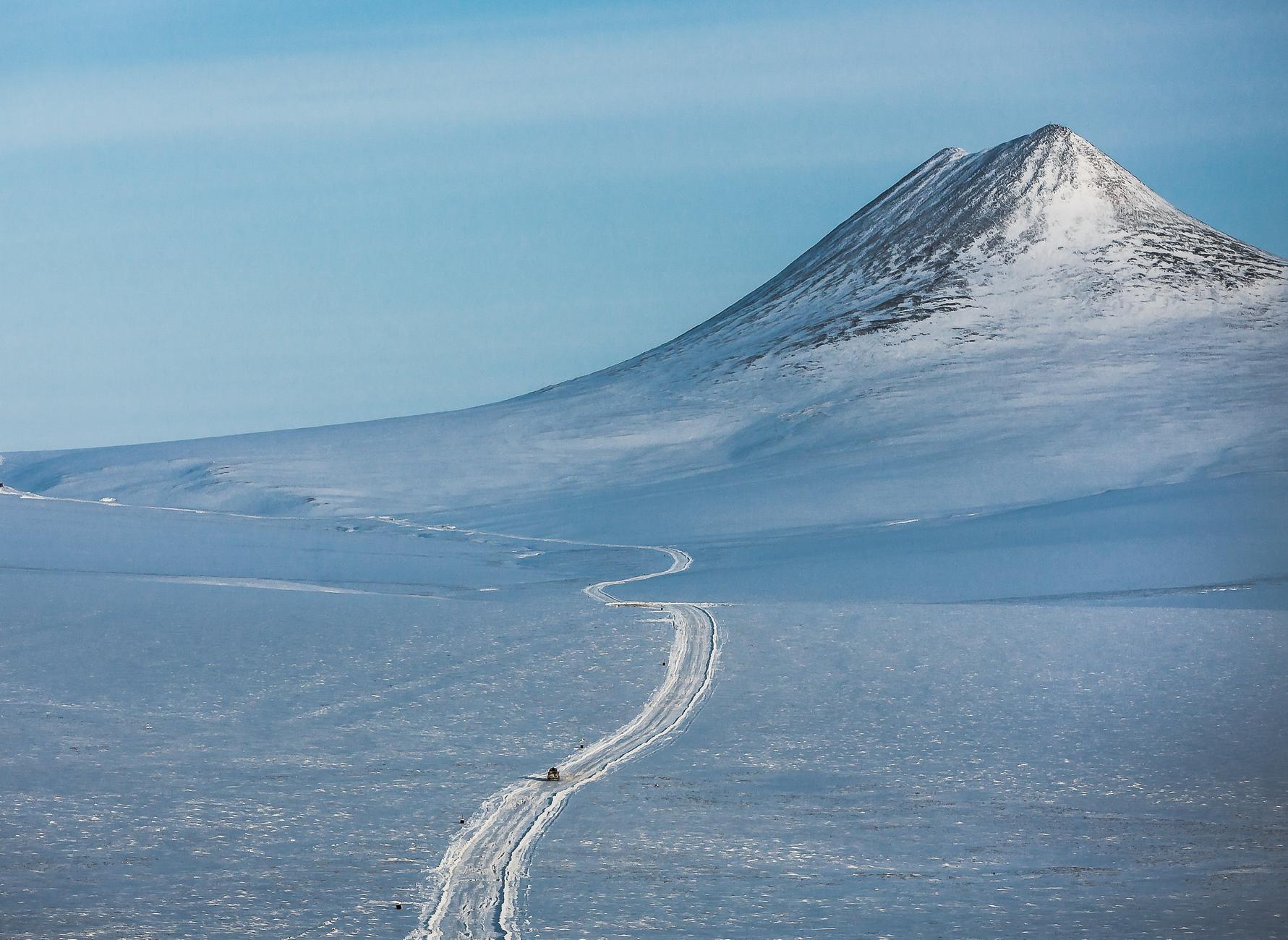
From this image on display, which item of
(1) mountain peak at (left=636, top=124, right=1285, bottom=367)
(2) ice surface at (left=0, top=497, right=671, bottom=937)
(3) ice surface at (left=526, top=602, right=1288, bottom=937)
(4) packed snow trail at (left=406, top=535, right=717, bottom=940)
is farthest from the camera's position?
(1) mountain peak at (left=636, top=124, right=1285, bottom=367)

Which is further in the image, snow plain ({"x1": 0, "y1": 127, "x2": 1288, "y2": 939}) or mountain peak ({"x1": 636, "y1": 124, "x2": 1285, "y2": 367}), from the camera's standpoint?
mountain peak ({"x1": 636, "y1": 124, "x2": 1285, "y2": 367})

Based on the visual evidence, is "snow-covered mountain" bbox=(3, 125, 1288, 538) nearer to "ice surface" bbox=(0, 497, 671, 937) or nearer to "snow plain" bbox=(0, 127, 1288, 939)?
"snow plain" bbox=(0, 127, 1288, 939)

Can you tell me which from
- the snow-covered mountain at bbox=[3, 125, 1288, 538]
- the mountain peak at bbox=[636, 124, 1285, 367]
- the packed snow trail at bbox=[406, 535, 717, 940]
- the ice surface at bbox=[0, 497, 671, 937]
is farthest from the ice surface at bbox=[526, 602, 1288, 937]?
the mountain peak at bbox=[636, 124, 1285, 367]

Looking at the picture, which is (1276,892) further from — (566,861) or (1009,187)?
(1009,187)

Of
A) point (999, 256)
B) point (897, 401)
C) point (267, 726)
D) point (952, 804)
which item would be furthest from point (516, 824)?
point (999, 256)

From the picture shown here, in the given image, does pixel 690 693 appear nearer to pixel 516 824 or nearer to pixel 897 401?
pixel 516 824

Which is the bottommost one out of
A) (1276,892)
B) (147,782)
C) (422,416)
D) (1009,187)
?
(1276,892)

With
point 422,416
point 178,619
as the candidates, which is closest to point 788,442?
point 422,416
